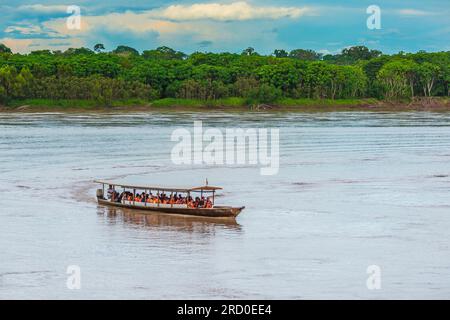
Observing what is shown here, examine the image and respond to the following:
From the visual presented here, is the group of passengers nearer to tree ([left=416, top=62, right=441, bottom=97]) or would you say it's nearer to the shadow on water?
the shadow on water

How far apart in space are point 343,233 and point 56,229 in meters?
11.7

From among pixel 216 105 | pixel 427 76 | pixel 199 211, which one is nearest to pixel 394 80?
pixel 427 76

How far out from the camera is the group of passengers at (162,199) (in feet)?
135

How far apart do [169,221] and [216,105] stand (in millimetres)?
107236

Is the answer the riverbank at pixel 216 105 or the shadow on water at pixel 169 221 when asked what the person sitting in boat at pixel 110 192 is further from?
the riverbank at pixel 216 105

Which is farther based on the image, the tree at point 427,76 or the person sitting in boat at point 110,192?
the tree at point 427,76

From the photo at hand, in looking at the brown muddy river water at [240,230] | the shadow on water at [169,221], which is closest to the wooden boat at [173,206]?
the shadow on water at [169,221]

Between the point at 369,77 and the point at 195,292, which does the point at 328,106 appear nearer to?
the point at 369,77

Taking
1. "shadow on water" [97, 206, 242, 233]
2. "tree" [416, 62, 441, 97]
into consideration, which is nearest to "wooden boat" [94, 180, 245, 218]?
"shadow on water" [97, 206, 242, 233]

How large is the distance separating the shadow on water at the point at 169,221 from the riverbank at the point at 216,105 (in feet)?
326

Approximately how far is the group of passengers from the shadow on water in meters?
0.56

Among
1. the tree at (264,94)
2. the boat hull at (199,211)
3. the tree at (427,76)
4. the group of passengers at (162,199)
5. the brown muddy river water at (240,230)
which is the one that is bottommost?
the brown muddy river water at (240,230)

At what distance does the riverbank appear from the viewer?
14075 cm

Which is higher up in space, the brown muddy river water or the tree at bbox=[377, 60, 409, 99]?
the tree at bbox=[377, 60, 409, 99]
